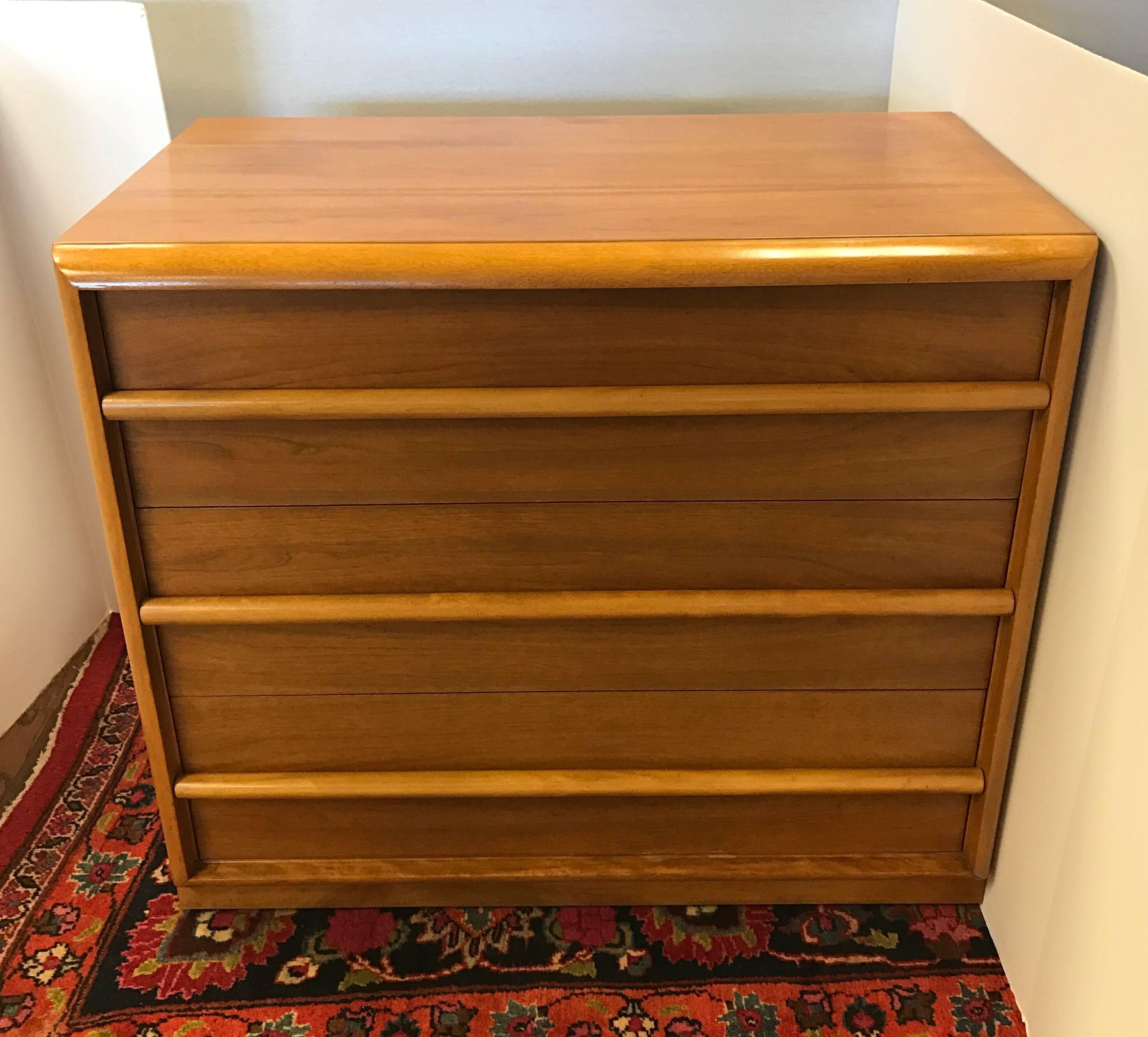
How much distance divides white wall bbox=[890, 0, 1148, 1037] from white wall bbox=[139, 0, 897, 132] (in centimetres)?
27

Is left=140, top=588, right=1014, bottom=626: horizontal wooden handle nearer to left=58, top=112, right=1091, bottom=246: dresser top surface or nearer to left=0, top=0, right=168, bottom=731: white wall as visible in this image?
left=58, top=112, right=1091, bottom=246: dresser top surface

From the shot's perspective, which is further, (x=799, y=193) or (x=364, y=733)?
(x=364, y=733)

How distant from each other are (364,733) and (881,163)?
0.80 m

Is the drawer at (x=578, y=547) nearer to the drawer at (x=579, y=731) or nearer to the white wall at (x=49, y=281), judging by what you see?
the drawer at (x=579, y=731)

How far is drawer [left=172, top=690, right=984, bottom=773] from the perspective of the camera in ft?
3.80

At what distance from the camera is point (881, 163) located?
1.13 m

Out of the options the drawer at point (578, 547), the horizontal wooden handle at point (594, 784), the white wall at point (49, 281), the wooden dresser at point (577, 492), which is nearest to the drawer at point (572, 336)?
the wooden dresser at point (577, 492)

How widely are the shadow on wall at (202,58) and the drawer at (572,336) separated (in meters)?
→ 0.62

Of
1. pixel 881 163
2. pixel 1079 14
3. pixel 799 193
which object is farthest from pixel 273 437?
pixel 1079 14

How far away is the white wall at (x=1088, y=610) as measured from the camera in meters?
0.90

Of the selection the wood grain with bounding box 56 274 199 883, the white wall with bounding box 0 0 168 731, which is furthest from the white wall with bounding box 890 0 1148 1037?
the white wall with bounding box 0 0 168 731

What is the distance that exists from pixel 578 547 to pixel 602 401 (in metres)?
0.16

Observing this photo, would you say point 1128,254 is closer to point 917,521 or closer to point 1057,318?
point 1057,318

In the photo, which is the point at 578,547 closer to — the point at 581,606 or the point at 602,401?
the point at 581,606
